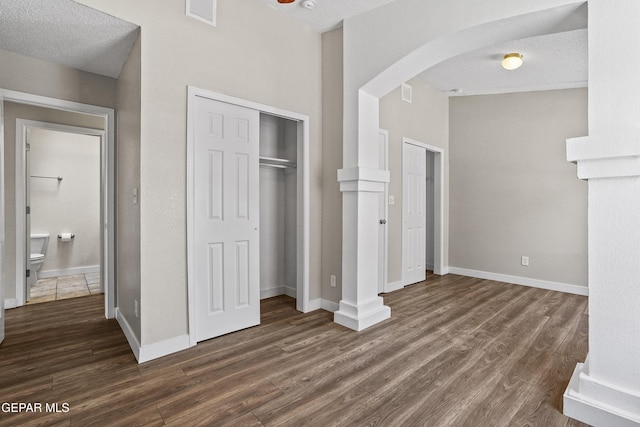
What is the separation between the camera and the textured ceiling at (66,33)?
2.22 m

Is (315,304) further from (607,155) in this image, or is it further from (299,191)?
(607,155)

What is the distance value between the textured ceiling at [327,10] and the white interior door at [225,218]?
3.33 feet

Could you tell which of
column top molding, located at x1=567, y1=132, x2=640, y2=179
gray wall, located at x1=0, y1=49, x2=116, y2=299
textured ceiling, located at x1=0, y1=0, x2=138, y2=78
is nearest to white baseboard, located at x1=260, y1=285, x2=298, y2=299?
gray wall, located at x1=0, y1=49, x2=116, y2=299

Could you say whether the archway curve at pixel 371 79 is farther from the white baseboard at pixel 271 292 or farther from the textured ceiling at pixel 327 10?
the white baseboard at pixel 271 292

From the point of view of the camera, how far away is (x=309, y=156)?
11.3 ft

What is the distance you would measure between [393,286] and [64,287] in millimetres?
4462

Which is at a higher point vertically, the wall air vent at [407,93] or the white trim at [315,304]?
the wall air vent at [407,93]

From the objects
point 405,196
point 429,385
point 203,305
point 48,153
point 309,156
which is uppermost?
point 48,153

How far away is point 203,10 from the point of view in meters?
2.63

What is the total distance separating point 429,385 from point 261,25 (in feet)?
10.4

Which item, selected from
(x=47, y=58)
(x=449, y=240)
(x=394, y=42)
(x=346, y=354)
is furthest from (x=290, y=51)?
(x=449, y=240)

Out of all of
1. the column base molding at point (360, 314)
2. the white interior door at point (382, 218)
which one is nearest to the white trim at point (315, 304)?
the column base molding at point (360, 314)

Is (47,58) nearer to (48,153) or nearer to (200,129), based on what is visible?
(200,129)

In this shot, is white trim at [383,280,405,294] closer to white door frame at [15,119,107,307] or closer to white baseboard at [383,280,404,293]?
white baseboard at [383,280,404,293]
